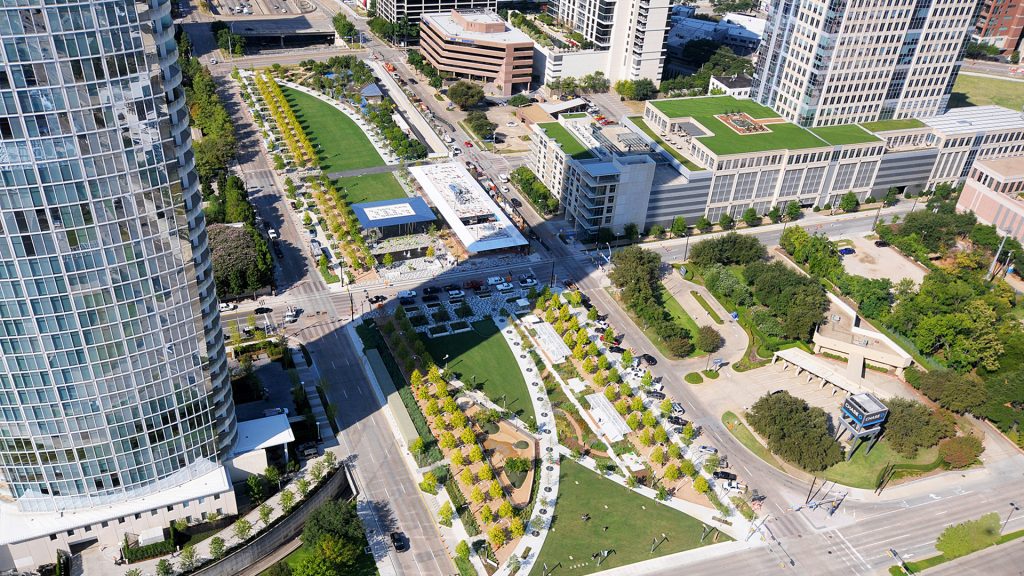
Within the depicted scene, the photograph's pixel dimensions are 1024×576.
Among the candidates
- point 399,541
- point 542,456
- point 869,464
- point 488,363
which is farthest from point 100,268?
point 869,464

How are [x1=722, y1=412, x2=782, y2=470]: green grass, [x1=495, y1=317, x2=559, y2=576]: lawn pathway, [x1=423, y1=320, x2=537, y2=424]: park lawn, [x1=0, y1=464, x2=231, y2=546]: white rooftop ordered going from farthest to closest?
[x1=423, y1=320, x2=537, y2=424]: park lawn < [x1=722, y1=412, x2=782, y2=470]: green grass < [x1=495, y1=317, x2=559, y2=576]: lawn pathway < [x1=0, y1=464, x2=231, y2=546]: white rooftop

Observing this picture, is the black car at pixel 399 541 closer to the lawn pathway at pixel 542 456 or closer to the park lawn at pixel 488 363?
the lawn pathway at pixel 542 456

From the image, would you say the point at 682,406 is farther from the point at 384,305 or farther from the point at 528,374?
the point at 384,305

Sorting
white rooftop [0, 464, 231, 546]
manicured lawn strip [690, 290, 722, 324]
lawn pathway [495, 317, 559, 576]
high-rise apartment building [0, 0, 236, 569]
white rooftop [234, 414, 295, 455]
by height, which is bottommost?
lawn pathway [495, 317, 559, 576]

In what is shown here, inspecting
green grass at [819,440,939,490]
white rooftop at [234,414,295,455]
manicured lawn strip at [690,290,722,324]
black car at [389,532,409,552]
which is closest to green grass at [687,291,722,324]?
manicured lawn strip at [690,290,722,324]

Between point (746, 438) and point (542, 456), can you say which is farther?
point (746, 438)

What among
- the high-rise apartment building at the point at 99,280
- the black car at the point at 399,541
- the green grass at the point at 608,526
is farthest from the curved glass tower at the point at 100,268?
the green grass at the point at 608,526

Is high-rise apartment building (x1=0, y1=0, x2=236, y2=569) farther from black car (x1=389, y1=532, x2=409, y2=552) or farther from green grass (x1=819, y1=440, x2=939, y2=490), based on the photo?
green grass (x1=819, y1=440, x2=939, y2=490)

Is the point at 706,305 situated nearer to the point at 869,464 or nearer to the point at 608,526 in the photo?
the point at 869,464
